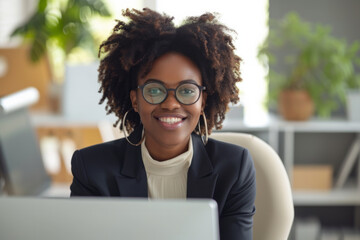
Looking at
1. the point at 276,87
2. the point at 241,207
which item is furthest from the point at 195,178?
the point at 276,87

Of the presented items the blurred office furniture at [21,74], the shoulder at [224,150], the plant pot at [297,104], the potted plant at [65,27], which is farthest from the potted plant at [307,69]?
the shoulder at [224,150]

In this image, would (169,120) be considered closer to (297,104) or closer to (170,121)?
(170,121)

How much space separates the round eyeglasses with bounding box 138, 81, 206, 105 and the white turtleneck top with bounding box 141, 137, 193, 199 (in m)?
0.15

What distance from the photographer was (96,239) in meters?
0.73

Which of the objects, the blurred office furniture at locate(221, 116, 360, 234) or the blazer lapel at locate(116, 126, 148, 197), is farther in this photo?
the blurred office furniture at locate(221, 116, 360, 234)

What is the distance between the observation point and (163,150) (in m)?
1.31

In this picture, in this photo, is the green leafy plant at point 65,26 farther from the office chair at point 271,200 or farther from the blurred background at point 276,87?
the office chair at point 271,200

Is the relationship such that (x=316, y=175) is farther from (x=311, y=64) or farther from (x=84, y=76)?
(x=84, y=76)

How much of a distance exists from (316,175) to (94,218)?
2781 mm

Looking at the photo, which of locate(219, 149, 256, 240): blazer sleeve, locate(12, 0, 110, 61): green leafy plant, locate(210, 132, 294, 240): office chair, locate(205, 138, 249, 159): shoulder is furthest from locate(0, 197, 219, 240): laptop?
locate(12, 0, 110, 61): green leafy plant

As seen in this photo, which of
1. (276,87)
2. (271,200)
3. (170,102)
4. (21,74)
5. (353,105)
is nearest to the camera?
(170,102)

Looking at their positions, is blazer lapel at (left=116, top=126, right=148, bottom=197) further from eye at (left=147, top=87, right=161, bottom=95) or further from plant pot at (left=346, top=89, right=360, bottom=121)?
plant pot at (left=346, top=89, right=360, bottom=121)

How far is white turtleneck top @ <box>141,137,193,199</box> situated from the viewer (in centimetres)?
128

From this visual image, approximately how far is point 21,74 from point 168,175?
2.69m
